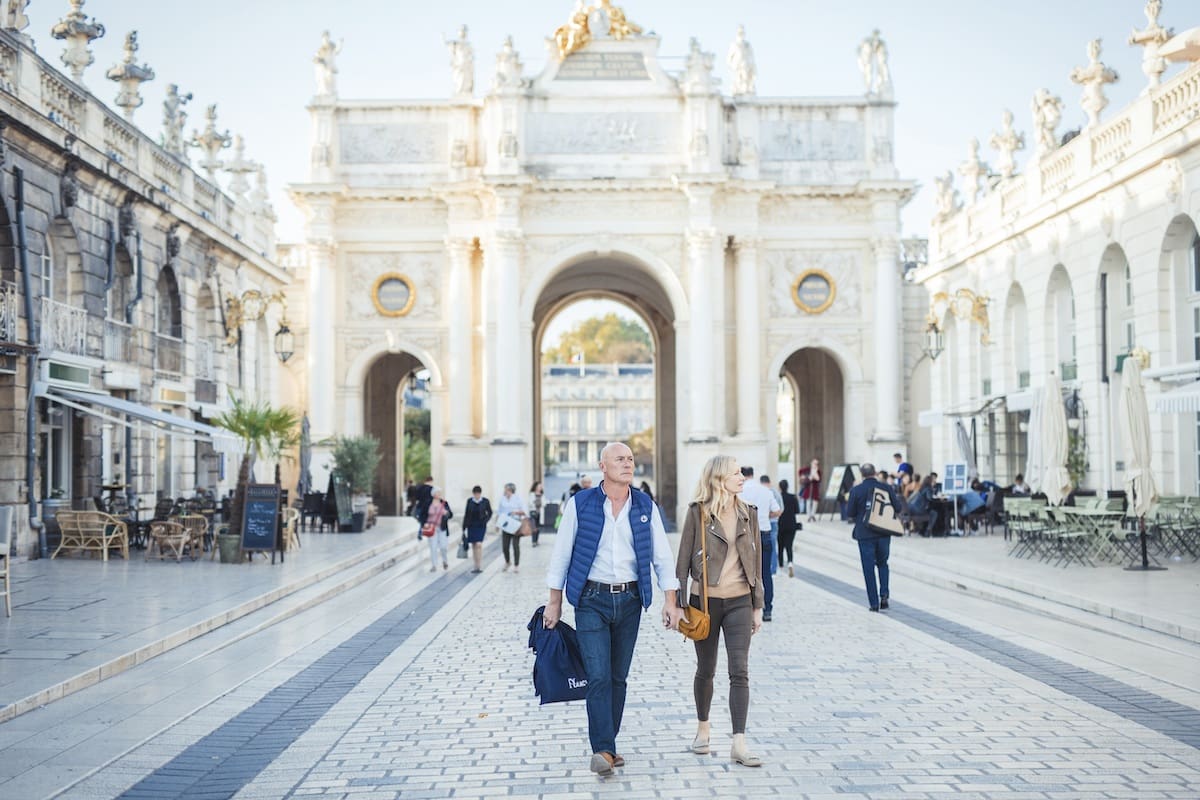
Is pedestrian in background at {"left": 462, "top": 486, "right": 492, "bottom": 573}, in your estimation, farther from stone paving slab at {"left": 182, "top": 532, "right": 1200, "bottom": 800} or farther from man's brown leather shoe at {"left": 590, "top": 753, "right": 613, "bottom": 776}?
man's brown leather shoe at {"left": 590, "top": 753, "right": 613, "bottom": 776}

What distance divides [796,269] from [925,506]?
1395 cm

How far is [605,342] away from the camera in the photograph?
124875mm

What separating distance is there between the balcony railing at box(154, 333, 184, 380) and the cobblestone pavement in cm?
1531

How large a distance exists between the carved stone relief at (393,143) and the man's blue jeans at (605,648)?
32.4m

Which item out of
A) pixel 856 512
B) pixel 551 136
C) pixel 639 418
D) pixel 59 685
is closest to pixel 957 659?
pixel 856 512

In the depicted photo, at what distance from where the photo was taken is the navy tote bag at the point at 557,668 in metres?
6.70

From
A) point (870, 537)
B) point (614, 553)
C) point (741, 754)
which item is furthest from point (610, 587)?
point (870, 537)

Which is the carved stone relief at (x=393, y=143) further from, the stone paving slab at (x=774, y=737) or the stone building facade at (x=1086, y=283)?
the stone paving slab at (x=774, y=737)

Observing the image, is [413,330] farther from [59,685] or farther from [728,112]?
[59,685]

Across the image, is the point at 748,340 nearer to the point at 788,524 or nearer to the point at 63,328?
the point at 788,524

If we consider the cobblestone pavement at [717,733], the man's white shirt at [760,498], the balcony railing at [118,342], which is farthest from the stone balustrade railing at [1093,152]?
the balcony railing at [118,342]

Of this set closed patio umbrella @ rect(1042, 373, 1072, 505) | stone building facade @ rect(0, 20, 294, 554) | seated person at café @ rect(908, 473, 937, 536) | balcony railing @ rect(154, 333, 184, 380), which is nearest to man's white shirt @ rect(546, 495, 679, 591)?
stone building facade @ rect(0, 20, 294, 554)

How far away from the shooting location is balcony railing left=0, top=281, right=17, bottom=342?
1762 cm

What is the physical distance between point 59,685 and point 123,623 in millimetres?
3301
